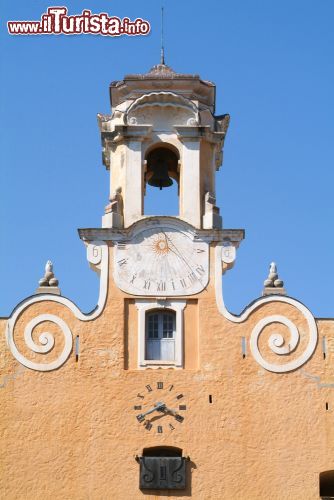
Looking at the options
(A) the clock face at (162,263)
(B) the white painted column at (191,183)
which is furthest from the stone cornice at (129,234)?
(B) the white painted column at (191,183)

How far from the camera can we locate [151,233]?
28.0 m

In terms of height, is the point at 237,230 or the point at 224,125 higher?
the point at 224,125

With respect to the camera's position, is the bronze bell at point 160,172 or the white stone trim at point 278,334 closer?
the white stone trim at point 278,334

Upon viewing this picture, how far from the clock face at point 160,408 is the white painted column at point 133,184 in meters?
4.22

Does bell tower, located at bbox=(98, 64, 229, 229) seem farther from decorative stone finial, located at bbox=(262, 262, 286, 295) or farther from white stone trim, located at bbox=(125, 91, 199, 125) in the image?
decorative stone finial, located at bbox=(262, 262, 286, 295)

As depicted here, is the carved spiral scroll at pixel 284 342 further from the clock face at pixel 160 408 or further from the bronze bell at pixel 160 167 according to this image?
the bronze bell at pixel 160 167

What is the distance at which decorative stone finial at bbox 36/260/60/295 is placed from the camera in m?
27.5

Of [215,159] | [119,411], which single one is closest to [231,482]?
[119,411]

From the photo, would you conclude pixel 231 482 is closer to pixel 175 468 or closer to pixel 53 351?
pixel 175 468

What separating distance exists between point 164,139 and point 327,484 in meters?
9.16

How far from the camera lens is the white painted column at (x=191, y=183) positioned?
28.3m

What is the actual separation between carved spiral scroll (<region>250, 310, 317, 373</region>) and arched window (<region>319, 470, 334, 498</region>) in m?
2.47

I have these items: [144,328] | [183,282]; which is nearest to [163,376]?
[144,328]

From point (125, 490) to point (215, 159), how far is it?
882cm
